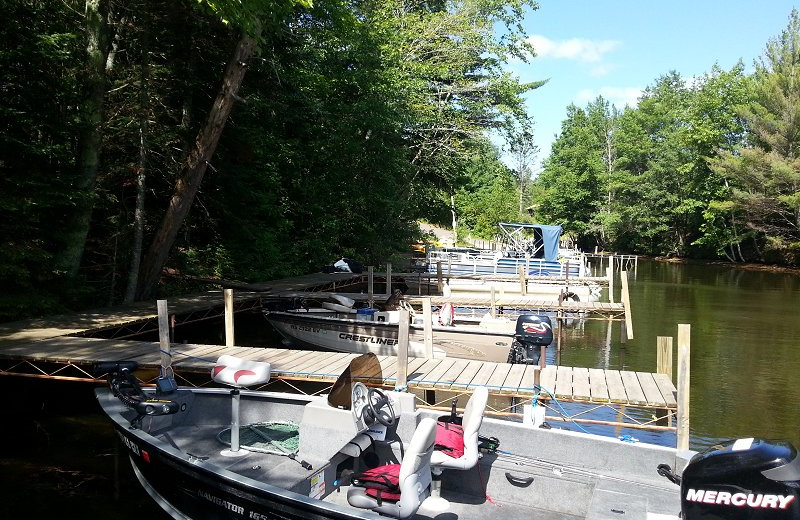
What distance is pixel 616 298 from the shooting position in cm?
3067

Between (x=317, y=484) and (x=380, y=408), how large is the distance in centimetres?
102

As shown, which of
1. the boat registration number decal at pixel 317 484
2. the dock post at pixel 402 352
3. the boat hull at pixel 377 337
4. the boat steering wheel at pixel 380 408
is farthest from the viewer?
the boat hull at pixel 377 337

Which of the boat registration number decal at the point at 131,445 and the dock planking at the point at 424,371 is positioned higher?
the dock planking at the point at 424,371

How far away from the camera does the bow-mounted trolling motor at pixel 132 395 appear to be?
21.1 ft

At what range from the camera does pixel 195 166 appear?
48.8ft

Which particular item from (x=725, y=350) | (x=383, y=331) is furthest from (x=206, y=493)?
(x=725, y=350)

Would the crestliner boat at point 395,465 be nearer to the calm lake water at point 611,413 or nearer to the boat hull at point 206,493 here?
the boat hull at point 206,493

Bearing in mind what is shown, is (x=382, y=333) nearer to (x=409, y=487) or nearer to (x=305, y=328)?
(x=305, y=328)

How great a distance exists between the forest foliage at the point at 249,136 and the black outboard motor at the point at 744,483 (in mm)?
10574

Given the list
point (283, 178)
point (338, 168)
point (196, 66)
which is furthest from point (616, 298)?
point (196, 66)

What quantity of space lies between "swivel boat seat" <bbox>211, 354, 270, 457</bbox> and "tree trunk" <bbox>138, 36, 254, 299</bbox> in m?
9.15

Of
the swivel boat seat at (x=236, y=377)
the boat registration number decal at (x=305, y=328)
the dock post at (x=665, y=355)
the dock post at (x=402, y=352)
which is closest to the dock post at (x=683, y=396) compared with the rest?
the dock post at (x=665, y=355)

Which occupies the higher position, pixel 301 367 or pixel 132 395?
pixel 132 395

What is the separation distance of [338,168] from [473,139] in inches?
357
